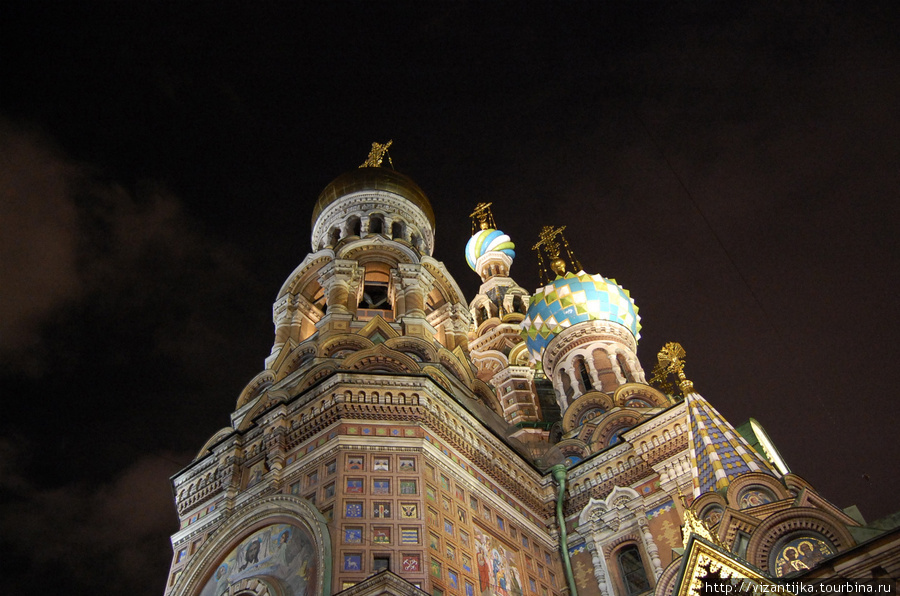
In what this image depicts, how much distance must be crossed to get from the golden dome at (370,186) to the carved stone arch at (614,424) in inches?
339

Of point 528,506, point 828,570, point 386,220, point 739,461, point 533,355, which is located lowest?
point 828,570

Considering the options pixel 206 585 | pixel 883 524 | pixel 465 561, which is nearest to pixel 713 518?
pixel 883 524

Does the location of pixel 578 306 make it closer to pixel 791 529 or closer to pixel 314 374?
pixel 314 374

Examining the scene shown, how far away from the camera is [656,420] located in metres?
15.0

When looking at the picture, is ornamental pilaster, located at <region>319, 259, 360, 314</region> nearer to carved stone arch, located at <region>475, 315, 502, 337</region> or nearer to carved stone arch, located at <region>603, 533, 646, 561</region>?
carved stone arch, located at <region>603, 533, 646, 561</region>

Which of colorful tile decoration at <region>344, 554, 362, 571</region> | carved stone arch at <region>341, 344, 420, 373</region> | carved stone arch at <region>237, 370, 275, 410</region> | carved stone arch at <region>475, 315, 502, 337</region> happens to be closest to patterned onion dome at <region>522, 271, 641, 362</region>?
carved stone arch at <region>475, 315, 502, 337</region>

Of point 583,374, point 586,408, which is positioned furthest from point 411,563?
point 583,374

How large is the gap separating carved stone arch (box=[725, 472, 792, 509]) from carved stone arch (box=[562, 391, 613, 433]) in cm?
757

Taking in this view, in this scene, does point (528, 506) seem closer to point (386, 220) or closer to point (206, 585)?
point (206, 585)

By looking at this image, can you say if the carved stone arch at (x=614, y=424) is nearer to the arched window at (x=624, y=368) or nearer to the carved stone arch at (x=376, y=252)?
the arched window at (x=624, y=368)

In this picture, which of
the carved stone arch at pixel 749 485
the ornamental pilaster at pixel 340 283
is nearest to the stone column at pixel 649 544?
the carved stone arch at pixel 749 485

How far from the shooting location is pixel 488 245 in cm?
3300

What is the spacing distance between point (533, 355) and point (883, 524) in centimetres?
1446

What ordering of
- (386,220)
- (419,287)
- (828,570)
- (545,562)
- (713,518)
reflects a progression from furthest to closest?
(386,220)
(419,287)
(545,562)
(713,518)
(828,570)
